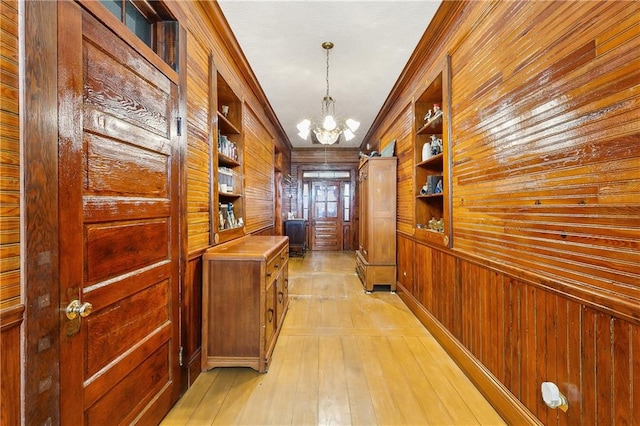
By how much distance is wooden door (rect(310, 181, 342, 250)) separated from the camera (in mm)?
8234

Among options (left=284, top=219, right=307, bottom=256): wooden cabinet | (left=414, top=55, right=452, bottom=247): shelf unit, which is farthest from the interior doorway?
(left=414, top=55, right=452, bottom=247): shelf unit

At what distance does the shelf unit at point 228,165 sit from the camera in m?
2.79

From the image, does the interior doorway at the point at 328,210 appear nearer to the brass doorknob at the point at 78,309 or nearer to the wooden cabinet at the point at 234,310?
the wooden cabinet at the point at 234,310

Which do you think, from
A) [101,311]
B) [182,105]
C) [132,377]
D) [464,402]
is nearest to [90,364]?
[101,311]

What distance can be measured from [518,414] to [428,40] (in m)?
3.05

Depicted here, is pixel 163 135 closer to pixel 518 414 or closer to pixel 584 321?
pixel 584 321

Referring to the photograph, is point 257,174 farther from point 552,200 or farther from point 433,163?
point 552,200

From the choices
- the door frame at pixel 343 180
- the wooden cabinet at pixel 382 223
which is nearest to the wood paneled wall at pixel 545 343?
the wooden cabinet at pixel 382 223

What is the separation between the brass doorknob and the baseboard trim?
2249mm

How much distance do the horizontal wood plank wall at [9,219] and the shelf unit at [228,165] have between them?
1628mm

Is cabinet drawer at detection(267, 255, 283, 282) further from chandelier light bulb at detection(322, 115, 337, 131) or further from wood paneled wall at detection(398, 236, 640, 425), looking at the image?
chandelier light bulb at detection(322, 115, 337, 131)

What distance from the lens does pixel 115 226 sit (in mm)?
1343

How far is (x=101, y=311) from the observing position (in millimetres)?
1274

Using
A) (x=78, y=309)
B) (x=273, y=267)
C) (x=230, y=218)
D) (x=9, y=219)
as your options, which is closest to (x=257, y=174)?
(x=230, y=218)
